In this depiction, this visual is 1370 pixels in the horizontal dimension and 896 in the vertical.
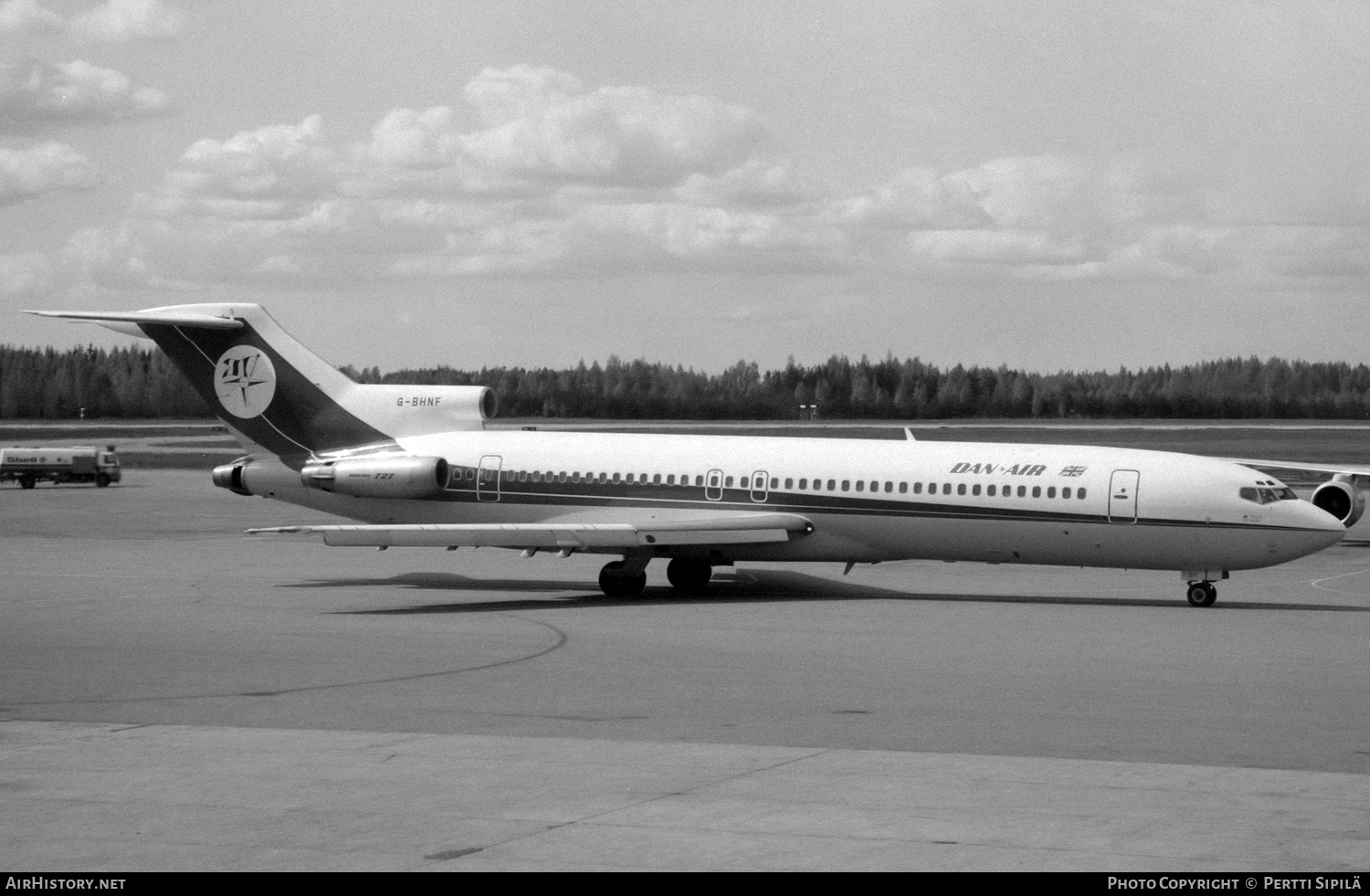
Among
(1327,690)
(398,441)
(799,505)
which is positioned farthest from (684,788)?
(398,441)

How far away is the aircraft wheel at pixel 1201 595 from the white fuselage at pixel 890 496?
1.21ft

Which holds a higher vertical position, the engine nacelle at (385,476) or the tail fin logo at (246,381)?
the tail fin logo at (246,381)

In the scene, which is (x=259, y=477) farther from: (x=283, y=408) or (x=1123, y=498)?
(x=1123, y=498)

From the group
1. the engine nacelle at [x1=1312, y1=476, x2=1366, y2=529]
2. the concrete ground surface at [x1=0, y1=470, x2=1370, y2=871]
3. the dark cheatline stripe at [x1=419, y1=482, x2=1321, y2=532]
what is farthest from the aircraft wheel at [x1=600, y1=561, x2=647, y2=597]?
the engine nacelle at [x1=1312, y1=476, x2=1366, y2=529]

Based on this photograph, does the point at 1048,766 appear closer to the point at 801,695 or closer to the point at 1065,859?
the point at 1065,859

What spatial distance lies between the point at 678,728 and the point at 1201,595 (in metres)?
15.3

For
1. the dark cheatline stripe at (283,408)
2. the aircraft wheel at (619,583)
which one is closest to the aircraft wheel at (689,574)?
the aircraft wheel at (619,583)

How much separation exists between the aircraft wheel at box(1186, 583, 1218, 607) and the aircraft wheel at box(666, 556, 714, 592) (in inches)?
347

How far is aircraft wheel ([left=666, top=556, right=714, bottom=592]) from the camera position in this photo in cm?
3183

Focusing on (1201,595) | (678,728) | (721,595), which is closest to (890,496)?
(721,595)

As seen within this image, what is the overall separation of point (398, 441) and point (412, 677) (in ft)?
50.4

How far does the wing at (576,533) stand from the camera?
28.4 meters

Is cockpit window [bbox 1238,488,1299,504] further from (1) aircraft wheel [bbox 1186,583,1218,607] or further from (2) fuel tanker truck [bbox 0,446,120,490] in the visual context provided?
(2) fuel tanker truck [bbox 0,446,120,490]

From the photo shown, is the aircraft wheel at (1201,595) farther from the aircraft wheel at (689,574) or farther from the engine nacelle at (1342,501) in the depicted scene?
the engine nacelle at (1342,501)
